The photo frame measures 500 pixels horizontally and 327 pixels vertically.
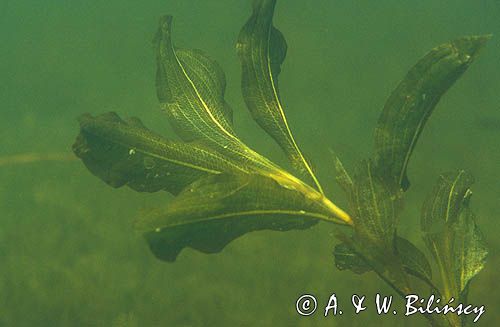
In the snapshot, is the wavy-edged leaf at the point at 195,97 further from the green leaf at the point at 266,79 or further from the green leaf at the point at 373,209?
the green leaf at the point at 373,209

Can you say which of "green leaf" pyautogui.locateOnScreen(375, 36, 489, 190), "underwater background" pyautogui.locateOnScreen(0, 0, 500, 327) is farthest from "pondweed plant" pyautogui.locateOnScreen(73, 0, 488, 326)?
"underwater background" pyautogui.locateOnScreen(0, 0, 500, 327)

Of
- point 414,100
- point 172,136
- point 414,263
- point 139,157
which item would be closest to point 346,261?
point 414,263

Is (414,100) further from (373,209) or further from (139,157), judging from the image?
(139,157)

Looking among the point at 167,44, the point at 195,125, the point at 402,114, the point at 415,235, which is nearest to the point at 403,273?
the point at 402,114

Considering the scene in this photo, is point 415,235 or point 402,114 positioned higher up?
point 402,114

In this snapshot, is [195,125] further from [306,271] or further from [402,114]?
[306,271]
